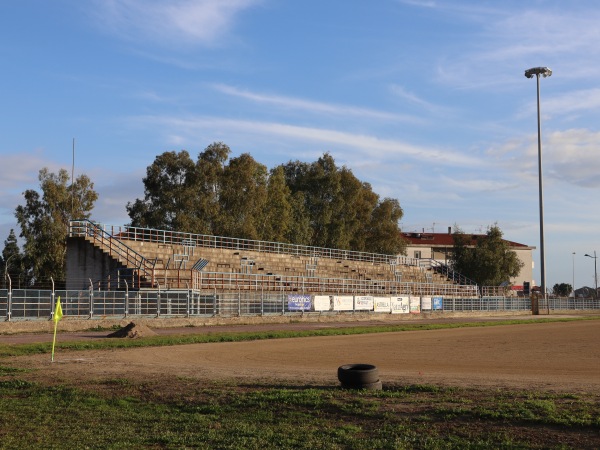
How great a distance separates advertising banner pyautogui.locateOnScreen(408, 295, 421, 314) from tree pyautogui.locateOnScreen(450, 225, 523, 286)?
129ft

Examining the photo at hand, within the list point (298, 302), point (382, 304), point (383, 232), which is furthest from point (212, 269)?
point (383, 232)

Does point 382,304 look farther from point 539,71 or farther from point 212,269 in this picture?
point 539,71

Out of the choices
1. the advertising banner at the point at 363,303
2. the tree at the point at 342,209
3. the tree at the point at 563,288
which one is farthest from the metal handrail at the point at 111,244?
the tree at the point at 563,288

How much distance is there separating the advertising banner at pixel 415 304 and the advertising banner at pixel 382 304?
329cm

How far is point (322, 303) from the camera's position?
177ft

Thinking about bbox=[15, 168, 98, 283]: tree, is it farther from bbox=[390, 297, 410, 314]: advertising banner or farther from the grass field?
the grass field

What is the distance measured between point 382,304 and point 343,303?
5233 millimetres

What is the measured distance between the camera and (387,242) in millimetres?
96938

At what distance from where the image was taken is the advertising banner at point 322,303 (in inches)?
2105

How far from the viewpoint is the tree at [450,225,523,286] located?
10106cm

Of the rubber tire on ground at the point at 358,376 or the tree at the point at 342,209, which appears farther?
the tree at the point at 342,209

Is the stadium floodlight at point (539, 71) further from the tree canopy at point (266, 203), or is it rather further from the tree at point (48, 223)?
the tree at point (48, 223)

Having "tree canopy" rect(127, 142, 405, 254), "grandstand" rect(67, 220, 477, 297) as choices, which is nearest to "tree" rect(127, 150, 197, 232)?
"tree canopy" rect(127, 142, 405, 254)

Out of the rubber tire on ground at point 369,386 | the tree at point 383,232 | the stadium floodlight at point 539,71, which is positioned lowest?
the rubber tire on ground at point 369,386
